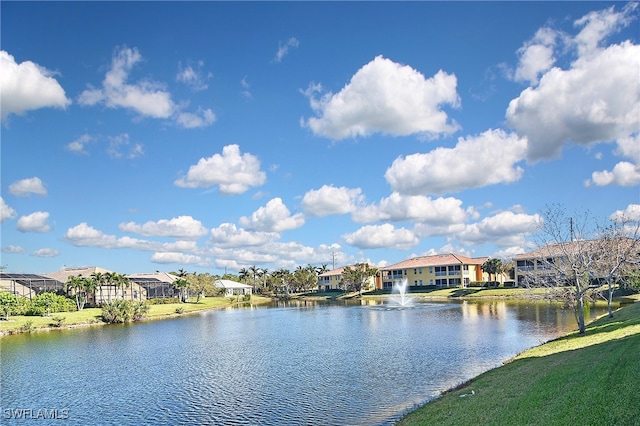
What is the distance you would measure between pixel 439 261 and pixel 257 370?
101 metres

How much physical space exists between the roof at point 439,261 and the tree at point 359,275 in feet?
30.4

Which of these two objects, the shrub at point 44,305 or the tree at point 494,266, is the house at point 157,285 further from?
the tree at point 494,266

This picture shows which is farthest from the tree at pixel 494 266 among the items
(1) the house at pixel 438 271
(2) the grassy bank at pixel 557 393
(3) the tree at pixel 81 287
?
(2) the grassy bank at pixel 557 393

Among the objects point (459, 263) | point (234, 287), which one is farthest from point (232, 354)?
point (234, 287)

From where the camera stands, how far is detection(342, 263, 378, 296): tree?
4968 inches

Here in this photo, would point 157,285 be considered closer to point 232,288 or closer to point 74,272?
point 74,272

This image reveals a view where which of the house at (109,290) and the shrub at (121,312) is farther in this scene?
the house at (109,290)

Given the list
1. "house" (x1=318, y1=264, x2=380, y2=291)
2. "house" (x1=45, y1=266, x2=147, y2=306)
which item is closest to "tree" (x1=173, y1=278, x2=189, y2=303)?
"house" (x1=45, y1=266, x2=147, y2=306)

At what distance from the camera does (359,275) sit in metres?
126

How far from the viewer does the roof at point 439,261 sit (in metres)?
122

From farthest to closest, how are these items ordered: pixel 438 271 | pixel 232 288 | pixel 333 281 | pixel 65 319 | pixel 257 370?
pixel 333 281 → pixel 232 288 → pixel 438 271 → pixel 65 319 → pixel 257 370

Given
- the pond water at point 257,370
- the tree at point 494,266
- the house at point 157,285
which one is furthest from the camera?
the house at point 157,285

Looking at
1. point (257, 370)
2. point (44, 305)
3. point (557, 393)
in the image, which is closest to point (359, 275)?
point (44, 305)

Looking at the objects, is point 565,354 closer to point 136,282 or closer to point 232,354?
point 232,354
